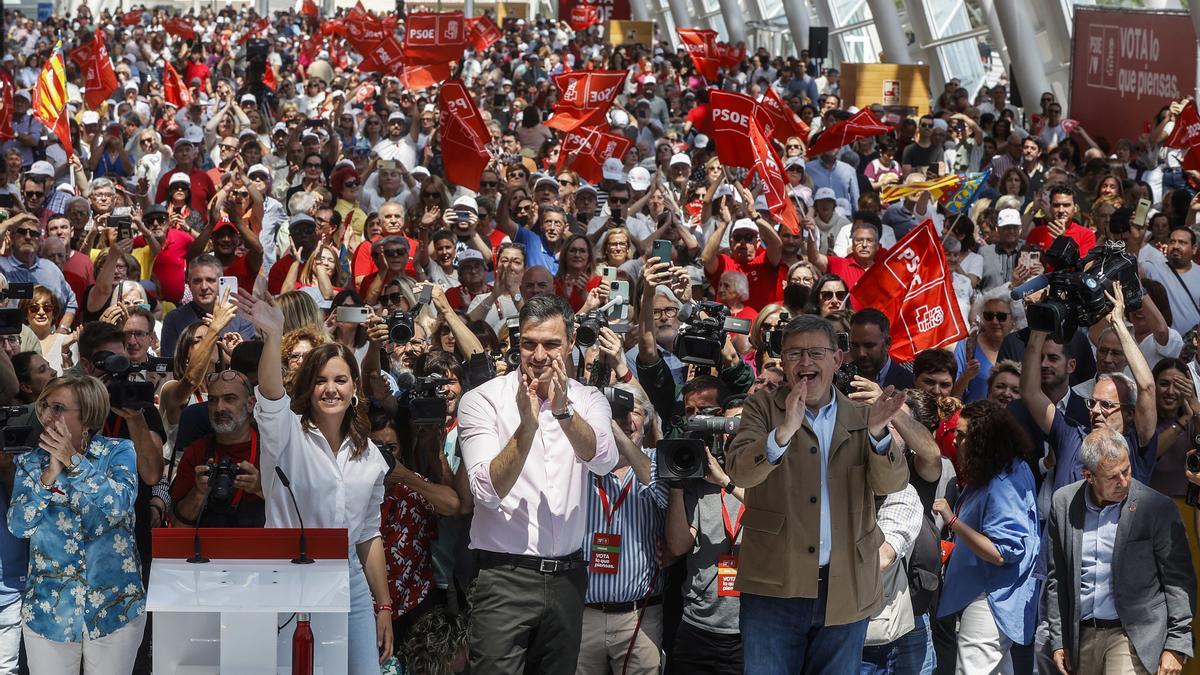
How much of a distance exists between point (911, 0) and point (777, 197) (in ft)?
64.8

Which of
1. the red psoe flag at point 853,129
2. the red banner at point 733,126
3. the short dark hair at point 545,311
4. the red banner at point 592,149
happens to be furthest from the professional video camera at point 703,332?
the red psoe flag at point 853,129

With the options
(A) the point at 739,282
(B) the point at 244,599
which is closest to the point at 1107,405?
(A) the point at 739,282

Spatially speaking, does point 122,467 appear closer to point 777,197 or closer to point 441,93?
point 777,197

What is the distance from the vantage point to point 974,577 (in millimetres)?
7684

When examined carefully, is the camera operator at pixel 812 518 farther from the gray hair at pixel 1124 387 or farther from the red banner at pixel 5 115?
the red banner at pixel 5 115

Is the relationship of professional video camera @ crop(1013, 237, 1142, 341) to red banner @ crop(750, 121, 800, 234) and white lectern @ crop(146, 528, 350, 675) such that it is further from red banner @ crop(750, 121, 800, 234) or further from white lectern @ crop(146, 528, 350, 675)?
red banner @ crop(750, 121, 800, 234)

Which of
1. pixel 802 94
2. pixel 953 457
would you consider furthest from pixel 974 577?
pixel 802 94

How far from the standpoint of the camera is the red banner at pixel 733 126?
14734 mm

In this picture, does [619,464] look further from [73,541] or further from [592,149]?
[592,149]

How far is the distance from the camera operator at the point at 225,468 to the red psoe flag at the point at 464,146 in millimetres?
8762

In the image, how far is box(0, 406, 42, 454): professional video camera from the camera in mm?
6691


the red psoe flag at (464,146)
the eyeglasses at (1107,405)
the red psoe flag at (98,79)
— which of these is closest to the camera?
the eyeglasses at (1107,405)

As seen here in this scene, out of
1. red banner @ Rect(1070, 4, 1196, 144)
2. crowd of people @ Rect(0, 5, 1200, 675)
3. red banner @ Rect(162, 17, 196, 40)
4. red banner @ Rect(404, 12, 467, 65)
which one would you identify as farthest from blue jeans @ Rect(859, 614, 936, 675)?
red banner @ Rect(162, 17, 196, 40)

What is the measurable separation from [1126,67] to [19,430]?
59.8ft
